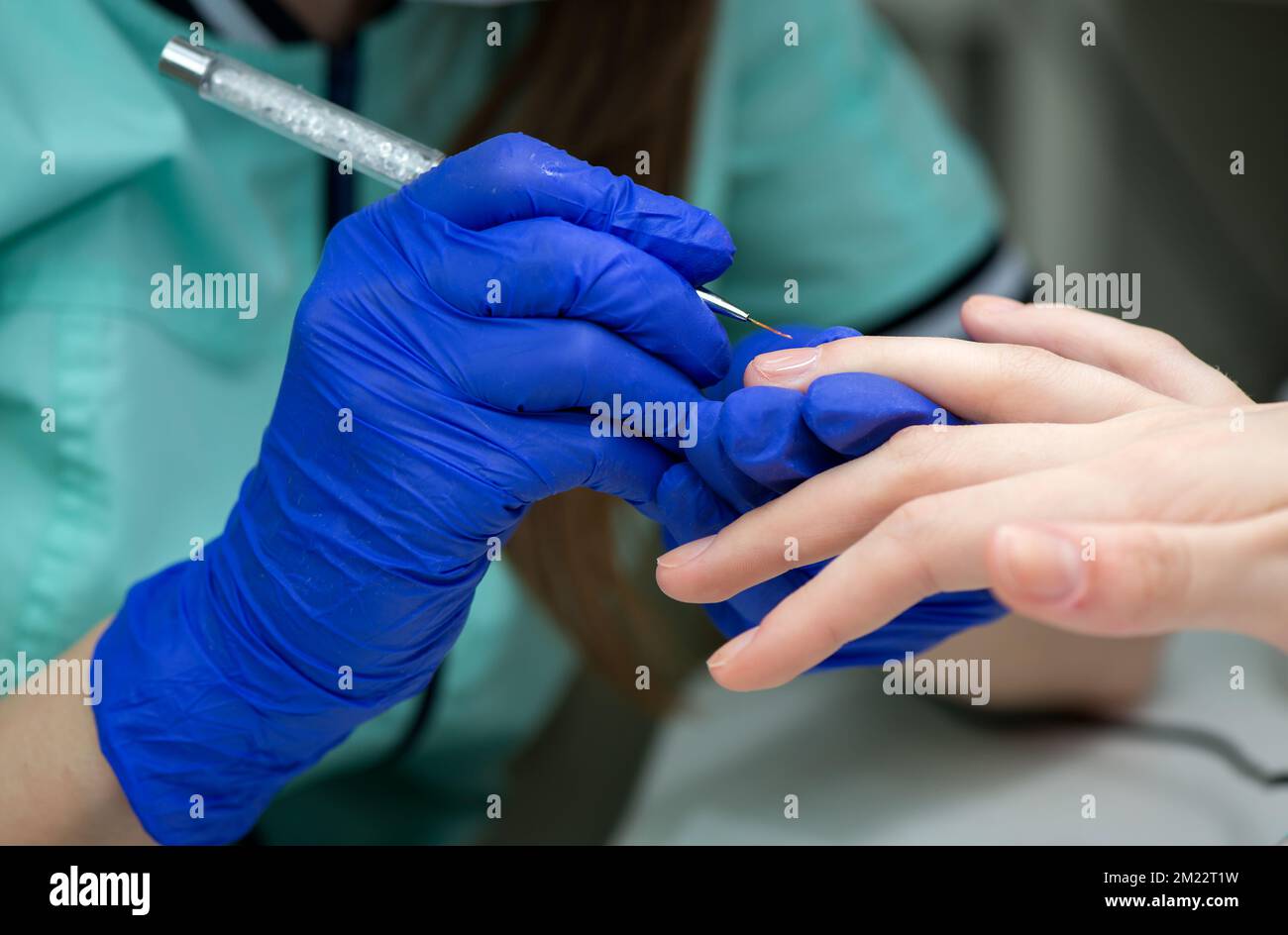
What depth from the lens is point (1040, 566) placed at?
0.39 m

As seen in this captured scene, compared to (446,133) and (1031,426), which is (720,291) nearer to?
(446,133)

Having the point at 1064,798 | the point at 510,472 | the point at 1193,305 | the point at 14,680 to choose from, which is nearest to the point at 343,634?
the point at 510,472

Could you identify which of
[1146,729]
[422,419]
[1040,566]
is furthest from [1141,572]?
[1146,729]

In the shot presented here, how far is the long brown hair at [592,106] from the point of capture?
747 millimetres

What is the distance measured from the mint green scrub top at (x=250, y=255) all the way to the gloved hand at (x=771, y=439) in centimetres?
Result: 28

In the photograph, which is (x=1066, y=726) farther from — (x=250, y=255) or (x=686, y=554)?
(x=250, y=255)

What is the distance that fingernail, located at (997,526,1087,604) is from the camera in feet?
1.27

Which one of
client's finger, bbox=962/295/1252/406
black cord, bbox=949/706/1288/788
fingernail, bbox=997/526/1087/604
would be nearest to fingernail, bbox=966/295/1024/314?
client's finger, bbox=962/295/1252/406

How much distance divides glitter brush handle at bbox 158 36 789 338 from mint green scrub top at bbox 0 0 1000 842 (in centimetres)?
7

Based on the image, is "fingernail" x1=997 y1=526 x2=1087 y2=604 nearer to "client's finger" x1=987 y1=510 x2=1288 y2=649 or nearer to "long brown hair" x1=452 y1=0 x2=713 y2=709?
"client's finger" x1=987 y1=510 x2=1288 y2=649

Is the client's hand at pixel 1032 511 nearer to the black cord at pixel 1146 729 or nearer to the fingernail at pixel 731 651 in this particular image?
the fingernail at pixel 731 651

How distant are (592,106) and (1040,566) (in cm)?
50

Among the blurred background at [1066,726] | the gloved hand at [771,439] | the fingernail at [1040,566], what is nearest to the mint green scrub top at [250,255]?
the blurred background at [1066,726]

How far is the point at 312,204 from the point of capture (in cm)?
74
